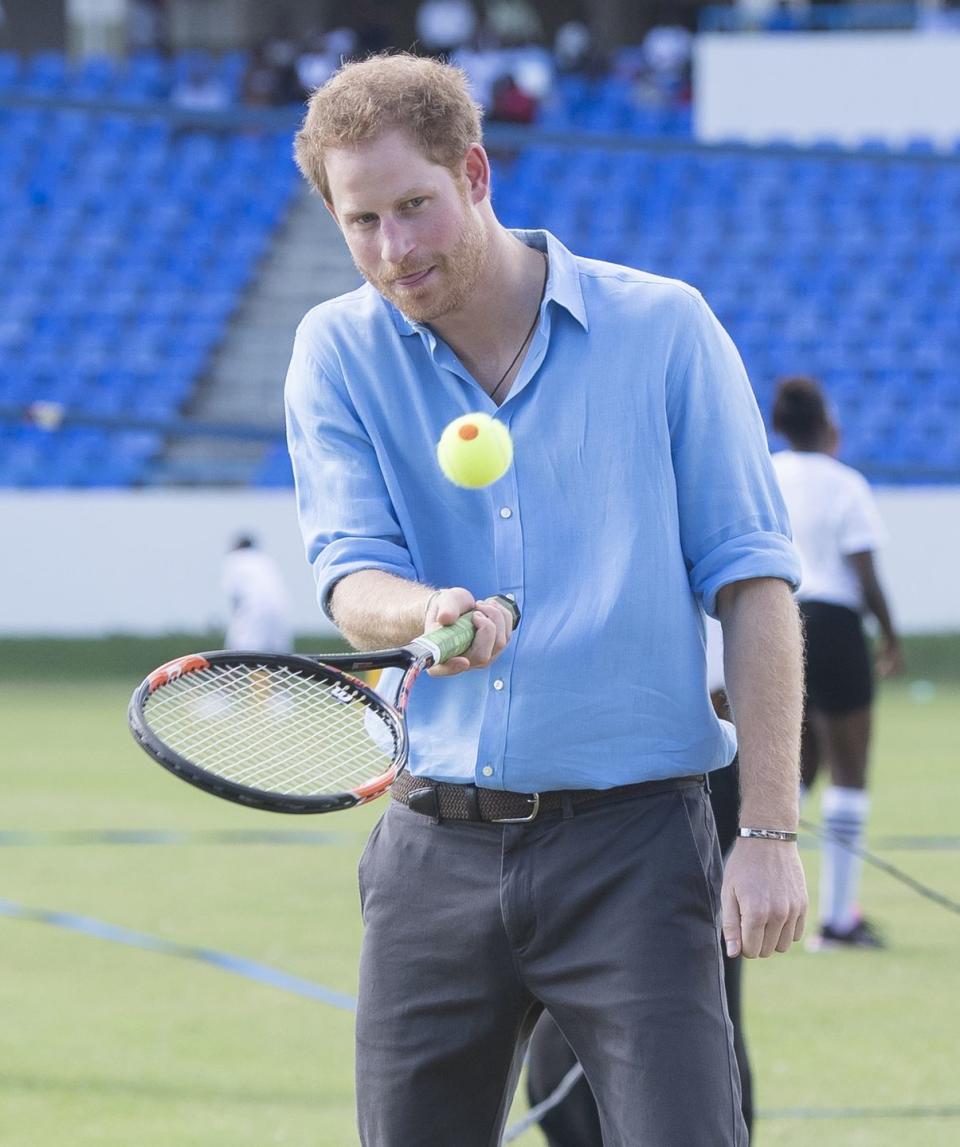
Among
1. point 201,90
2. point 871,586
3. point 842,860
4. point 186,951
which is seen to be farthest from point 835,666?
point 201,90

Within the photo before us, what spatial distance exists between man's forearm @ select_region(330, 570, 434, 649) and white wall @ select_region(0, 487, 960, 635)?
1572cm

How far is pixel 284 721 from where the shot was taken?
312 centimetres

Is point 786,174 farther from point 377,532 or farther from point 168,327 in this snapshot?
point 377,532

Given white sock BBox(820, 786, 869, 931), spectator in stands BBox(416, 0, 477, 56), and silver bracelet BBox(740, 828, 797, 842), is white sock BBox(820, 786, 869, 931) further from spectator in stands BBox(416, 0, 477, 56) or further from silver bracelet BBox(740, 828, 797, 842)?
spectator in stands BBox(416, 0, 477, 56)

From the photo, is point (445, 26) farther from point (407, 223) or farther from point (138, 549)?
point (407, 223)

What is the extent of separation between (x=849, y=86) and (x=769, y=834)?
22.2 meters

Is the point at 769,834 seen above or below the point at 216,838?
above

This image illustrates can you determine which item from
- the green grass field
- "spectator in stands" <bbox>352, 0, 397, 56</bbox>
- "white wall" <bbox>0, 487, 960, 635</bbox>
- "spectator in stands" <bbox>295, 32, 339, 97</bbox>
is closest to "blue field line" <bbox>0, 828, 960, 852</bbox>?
the green grass field

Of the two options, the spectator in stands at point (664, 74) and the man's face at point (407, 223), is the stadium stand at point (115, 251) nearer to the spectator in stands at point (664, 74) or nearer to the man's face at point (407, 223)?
the spectator in stands at point (664, 74)

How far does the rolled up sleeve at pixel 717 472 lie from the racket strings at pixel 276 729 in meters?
0.55

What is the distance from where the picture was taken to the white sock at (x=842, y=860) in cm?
Result: 703

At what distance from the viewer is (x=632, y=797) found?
9.27ft

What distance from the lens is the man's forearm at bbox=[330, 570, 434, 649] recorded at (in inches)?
108

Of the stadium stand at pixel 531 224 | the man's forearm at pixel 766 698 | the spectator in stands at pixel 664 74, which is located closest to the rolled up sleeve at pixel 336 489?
the man's forearm at pixel 766 698
